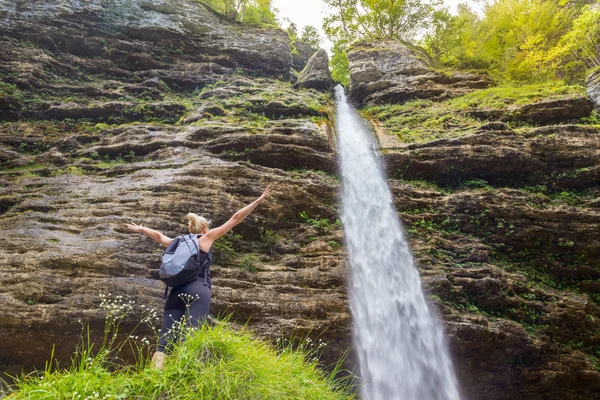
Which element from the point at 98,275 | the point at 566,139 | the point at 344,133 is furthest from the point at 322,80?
the point at 98,275

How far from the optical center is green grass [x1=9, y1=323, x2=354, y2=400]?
8.52ft

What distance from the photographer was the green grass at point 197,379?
260cm

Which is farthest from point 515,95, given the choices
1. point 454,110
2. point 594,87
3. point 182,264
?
point 182,264

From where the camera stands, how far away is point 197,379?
2.82 meters

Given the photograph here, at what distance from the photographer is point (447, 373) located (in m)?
7.26

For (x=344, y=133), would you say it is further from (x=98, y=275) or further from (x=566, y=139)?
(x=98, y=275)

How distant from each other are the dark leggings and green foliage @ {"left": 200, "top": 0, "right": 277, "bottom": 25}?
825 inches

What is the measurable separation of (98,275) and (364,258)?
5741 mm

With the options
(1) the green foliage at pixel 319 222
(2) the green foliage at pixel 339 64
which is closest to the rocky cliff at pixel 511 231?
(1) the green foliage at pixel 319 222

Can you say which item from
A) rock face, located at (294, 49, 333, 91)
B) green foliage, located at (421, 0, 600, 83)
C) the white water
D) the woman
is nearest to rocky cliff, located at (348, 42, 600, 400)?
the white water

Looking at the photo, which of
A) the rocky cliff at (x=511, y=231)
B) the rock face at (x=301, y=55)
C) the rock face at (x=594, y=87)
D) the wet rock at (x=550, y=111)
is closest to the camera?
the rocky cliff at (x=511, y=231)

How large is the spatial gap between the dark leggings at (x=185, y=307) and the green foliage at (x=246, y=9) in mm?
20960

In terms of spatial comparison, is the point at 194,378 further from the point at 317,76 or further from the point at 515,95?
the point at 317,76

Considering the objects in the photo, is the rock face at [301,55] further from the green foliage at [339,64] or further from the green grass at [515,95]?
the green grass at [515,95]
